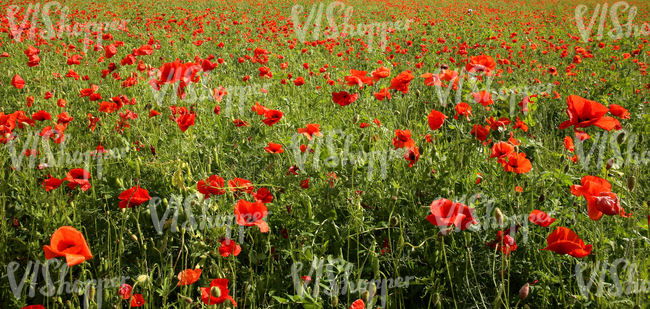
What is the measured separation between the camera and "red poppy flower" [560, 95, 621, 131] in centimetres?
124

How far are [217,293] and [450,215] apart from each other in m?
0.71

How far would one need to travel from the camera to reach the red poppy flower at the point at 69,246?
90cm

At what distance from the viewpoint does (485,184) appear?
2.07m

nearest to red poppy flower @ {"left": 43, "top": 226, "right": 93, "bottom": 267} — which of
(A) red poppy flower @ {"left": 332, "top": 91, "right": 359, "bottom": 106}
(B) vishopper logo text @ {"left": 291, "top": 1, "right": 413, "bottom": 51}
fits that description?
(A) red poppy flower @ {"left": 332, "top": 91, "right": 359, "bottom": 106}

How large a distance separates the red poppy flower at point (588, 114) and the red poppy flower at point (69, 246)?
1.42 meters

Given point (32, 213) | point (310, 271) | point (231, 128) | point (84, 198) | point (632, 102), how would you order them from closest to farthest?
point (310, 271), point (32, 213), point (84, 198), point (231, 128), point (632, 102)

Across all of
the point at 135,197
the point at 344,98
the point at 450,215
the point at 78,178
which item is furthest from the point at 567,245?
the point at 78,178

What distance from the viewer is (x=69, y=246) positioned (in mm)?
1005

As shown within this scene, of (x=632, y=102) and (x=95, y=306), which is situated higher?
(x=632, y=102)

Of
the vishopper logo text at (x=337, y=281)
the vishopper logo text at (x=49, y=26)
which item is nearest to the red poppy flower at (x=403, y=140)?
the vishopper logo text at (x=337, y=281)

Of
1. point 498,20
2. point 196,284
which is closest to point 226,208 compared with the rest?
→ point 196,284

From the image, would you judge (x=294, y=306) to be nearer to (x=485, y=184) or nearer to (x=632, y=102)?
(x=485, y=184)

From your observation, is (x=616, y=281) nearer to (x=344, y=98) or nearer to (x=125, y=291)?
(x=344, y=98)

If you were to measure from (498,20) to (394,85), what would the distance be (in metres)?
9.23
